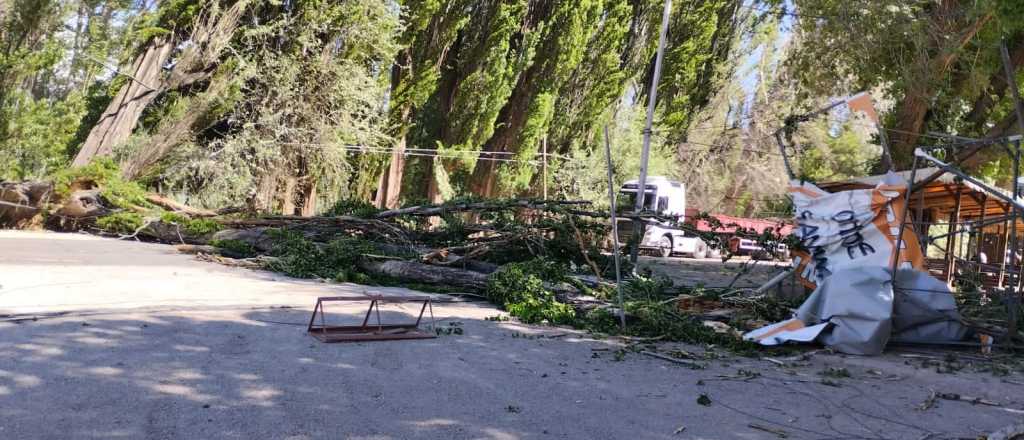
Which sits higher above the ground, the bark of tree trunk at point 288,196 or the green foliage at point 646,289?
the bark of tree trunk at point 288,196

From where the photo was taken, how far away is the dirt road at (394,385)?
4.71m

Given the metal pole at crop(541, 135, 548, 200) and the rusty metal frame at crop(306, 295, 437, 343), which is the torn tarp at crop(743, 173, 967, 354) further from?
the metal pole at crop(541, 135, 548, 200)

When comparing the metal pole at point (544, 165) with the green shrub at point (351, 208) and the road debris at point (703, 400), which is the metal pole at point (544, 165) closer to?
the green shrub at point (351, 208)

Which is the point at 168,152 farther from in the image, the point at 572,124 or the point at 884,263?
the point at 884,263

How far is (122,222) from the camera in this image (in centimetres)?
1848

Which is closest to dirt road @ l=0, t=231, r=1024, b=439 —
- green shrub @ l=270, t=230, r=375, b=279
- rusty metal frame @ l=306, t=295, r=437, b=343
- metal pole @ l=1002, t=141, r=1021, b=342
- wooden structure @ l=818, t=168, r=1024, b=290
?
rusty metal frame @ l=306, t=295, r=437, b=343

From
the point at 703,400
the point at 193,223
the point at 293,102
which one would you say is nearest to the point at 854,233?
the point at 703,400

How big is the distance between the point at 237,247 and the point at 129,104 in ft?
32.6

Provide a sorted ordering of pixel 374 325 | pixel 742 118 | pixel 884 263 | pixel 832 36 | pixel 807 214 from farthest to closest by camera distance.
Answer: pixel 742 118
pixel 832 36
pixel 807 214
pixel 884 263
pixel 374 325

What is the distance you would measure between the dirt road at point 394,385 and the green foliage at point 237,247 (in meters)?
5.46

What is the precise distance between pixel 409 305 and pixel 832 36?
13.9 meters

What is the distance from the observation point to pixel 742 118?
42.8 metres

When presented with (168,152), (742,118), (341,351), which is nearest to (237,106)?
(168,152)

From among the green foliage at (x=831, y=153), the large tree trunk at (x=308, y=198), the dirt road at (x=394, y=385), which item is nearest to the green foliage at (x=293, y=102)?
the large tree trunk at (x=308, y=198)
